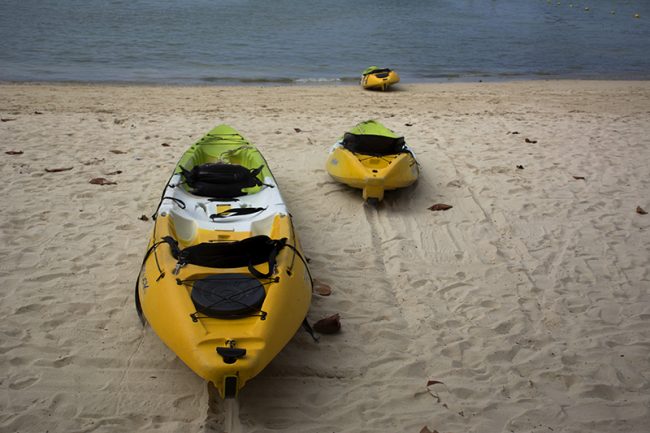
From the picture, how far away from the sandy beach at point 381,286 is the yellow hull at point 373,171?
0.27 m

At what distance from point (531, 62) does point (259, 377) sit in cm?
2172

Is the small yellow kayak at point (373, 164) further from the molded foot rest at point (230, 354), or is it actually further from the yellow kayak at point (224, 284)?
the molded foot rest at point (230, 354)

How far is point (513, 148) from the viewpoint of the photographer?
8.18 metres

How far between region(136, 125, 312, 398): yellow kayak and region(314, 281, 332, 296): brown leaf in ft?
1.66

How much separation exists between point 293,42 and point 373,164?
786 inches

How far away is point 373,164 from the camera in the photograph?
6.32m

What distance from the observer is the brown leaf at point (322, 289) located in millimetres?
4531

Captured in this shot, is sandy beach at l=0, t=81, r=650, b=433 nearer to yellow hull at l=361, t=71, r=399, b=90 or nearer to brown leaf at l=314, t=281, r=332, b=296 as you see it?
brown leaf at l=314, t=281, r=332, b=296

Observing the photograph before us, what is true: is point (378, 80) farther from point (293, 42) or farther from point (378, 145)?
point (293, 42)

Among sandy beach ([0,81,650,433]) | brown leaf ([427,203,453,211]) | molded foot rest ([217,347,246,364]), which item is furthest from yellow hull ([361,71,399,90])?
molded foot rest ([217,347,246,364])

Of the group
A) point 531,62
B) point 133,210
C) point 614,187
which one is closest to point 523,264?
point 614,187

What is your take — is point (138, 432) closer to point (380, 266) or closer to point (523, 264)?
point (380, 266)

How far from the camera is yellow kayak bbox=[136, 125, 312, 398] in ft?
10.2

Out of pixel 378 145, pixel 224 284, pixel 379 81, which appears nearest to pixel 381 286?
pixel 224 284
